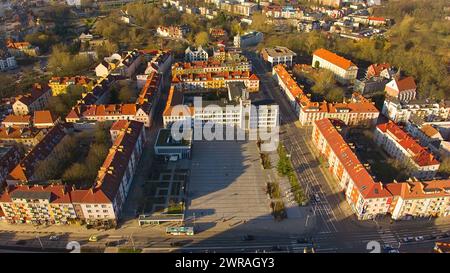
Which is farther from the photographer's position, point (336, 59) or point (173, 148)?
point (336, 59)

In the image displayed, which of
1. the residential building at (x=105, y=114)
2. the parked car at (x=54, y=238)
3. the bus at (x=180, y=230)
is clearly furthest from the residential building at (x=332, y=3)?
the parked car at (x=54, y=238)

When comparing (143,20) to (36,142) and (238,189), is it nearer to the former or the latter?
(36,142)

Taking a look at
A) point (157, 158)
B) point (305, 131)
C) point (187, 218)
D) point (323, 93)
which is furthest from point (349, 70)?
point (187, 218)

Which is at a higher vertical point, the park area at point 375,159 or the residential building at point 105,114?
the residential building at point 105,114

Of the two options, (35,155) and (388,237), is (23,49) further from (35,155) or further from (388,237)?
(388,237)

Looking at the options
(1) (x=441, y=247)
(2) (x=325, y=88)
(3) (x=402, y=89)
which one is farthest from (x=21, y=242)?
(3) (x=402, y=89)

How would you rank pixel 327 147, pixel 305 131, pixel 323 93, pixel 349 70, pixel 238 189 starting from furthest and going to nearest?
pixel 349 70 < pixel 323 93 < pixel 305 131 < pixel 327 147 < pixel 238 189

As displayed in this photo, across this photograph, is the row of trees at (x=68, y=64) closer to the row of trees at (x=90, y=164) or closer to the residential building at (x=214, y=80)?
the residential building at (x=214, y=80)
